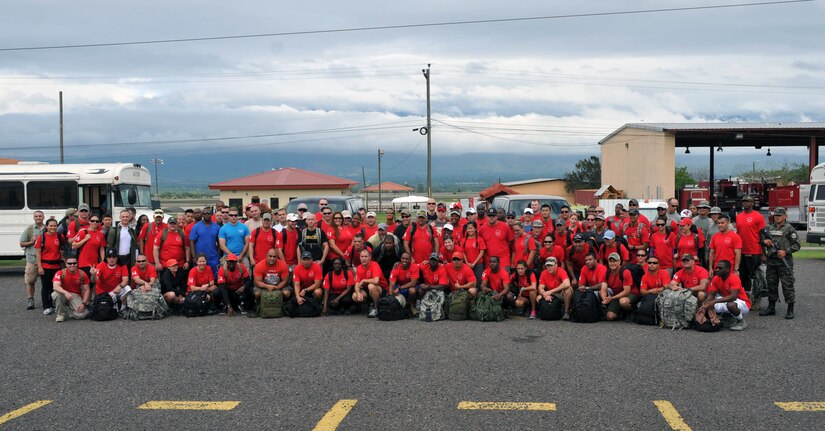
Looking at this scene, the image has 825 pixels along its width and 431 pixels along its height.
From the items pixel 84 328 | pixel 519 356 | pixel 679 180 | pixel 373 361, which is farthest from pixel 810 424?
pixel 679 180

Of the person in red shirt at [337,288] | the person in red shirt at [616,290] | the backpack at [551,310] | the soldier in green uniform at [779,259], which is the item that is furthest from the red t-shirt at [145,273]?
the soldier in green uniform at [779,259]

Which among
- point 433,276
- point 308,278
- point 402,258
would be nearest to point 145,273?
point 308,278

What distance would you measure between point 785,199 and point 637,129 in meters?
11.0

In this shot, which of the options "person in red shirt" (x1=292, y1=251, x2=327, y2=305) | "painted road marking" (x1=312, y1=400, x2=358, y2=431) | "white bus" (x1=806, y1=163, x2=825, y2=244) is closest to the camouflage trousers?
"person in red shirt" (x1=292, y1=251, x2=327, y2=305)

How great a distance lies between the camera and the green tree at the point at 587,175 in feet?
225

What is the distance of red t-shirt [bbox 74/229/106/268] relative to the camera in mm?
12164

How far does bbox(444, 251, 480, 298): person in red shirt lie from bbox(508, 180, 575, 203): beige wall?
48243 millimetres

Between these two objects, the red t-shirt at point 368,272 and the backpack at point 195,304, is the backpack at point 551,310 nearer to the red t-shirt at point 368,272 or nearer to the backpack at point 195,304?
the red t-shirt at point 368,272

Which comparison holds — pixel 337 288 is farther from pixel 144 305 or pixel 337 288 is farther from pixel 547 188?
pixel 547 188

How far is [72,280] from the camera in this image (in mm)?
11484

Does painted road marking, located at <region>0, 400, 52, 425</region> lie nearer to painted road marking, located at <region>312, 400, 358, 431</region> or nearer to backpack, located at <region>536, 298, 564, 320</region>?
painted road marking, located at <region>312, 400, 358, 431</region>

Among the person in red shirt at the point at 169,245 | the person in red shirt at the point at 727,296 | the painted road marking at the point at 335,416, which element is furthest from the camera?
the person in red shirt at the point at 169,245

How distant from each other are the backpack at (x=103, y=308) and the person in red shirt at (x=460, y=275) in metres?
5.42

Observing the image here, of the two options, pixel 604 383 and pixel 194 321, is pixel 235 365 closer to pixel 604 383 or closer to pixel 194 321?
pixel 194 321
